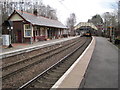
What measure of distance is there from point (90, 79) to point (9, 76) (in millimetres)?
4060

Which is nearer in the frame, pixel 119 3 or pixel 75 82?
pixel 75 82

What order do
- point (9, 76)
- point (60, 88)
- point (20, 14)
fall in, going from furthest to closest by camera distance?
1. point (20, 14)
2. point (9, 76)
3. point (60, 88)

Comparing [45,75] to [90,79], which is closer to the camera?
[90,79]

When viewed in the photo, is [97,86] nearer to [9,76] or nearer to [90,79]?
[90,79]

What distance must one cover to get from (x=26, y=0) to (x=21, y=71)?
16.5m

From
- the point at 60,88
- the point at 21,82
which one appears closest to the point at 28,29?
the point at 21,82

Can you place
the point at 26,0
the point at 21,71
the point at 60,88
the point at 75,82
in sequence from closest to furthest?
the point at 60,88
the point at 75,82
the point at 21,71
the point at 26,0

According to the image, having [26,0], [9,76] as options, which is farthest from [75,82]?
[26,0]

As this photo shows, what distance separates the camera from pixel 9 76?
756 cm

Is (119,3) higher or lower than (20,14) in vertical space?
higher

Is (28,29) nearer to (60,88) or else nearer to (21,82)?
(21,82)

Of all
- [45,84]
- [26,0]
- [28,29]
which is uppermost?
[26,0]

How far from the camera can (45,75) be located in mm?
7781

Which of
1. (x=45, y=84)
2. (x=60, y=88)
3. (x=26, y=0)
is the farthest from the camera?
(x=26, y=0)
